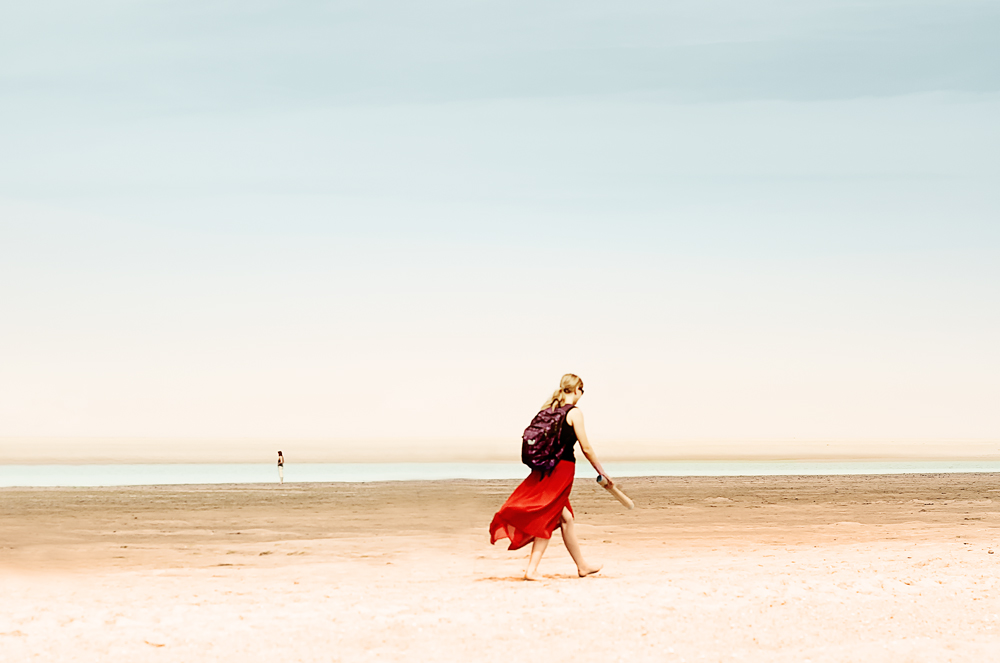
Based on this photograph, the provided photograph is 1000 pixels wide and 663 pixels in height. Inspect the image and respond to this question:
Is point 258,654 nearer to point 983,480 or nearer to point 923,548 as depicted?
point 923,548

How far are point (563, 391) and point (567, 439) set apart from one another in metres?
0.51

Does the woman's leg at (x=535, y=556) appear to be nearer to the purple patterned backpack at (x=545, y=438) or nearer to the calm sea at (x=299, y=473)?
the purple patterned backpack at (x=545, y=438)

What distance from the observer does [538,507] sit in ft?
38.7

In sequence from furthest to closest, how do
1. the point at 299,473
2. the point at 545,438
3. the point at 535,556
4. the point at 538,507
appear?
the point at 299,473, the point at 535,556, the point at 538,507, the point at 545,438

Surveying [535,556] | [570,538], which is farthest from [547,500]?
[535,556]

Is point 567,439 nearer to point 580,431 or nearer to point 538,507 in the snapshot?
point 580,431

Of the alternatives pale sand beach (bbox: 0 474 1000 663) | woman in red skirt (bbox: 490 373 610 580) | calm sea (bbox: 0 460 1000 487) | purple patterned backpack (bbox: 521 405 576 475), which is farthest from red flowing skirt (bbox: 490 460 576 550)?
calm sea (bbox: 0 460 1000 487)

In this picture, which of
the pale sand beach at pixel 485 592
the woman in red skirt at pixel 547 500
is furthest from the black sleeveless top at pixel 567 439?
the pale sand beach at pixel 485 592

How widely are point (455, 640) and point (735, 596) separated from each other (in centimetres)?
303

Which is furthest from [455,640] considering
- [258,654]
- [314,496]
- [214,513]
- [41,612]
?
[314,496]

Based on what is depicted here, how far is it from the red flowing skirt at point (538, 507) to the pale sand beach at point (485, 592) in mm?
569

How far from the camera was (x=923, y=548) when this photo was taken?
604 inches

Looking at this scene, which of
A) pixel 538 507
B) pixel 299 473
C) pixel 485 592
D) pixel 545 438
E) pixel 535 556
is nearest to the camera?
pixel 485 592

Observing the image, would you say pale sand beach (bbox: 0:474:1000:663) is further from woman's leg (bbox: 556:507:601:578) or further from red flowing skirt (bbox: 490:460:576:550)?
red flowing skirt (bbox: 490:460:576:550)
